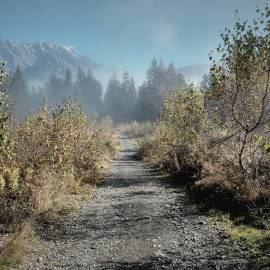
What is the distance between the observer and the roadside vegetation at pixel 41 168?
11.6 metres

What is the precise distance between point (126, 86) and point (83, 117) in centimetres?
13267

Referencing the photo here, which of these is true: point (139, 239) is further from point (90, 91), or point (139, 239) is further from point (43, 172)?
point (90, 91)

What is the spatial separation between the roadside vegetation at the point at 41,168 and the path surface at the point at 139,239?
0.67 m

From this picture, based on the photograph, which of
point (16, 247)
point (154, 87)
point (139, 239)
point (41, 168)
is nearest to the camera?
point (16, 247)

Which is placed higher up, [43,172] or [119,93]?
[119,93]

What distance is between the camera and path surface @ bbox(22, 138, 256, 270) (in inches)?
376

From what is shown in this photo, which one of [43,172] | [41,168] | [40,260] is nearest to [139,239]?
[40,260]

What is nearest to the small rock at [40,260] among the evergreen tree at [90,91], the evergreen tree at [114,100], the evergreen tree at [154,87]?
the evergreen tree at [154,87]

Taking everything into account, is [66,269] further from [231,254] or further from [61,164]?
[61,164]

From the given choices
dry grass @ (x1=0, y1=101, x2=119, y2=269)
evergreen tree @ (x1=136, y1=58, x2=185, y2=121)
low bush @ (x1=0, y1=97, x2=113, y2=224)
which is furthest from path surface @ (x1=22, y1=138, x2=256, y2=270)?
evergreen tree @ (x1=136, y1=58, x2=185, y2=121)

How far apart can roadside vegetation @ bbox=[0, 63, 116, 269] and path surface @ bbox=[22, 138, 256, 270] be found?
0.67 m

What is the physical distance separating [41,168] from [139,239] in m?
6.33

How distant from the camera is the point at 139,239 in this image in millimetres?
11234

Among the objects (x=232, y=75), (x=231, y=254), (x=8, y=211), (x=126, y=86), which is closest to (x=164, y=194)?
(x=232, y=75)
